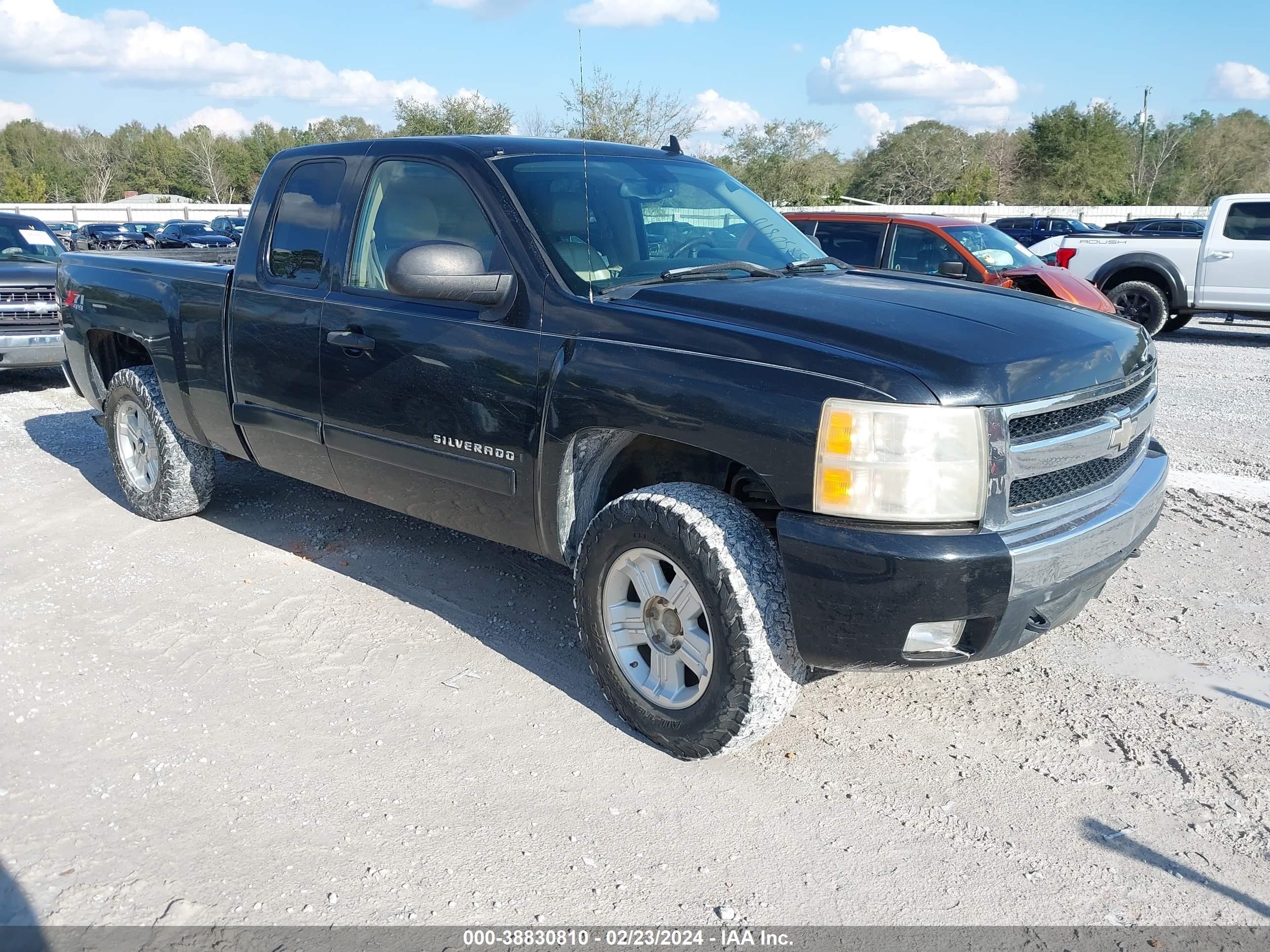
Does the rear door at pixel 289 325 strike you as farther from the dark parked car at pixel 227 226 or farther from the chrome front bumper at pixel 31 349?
the dark parked car at pixel 227 226

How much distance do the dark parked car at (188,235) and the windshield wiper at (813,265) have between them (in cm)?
2661

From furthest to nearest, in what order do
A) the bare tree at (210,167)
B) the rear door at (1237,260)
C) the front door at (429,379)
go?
the bare tree at (210,167) < the rear door at (1237,260) < the front door at (429,379)

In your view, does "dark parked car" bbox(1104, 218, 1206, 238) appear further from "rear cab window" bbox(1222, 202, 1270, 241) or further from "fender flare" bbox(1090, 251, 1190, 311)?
"fender flare" bbox(1090, 251, 1190, 311)

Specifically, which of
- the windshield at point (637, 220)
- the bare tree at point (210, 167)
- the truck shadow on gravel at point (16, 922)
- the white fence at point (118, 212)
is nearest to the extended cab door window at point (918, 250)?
the windshield at point (637, 220)

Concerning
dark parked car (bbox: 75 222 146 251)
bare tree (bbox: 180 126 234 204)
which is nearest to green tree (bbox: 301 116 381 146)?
bare tree (bbox: 180 126 234 204)

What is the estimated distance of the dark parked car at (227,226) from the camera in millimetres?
31444

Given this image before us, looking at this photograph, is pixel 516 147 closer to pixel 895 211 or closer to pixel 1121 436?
pixel 1121 436

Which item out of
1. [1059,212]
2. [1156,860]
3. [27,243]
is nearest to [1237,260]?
[1156,860]

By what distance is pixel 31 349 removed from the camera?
9422mm

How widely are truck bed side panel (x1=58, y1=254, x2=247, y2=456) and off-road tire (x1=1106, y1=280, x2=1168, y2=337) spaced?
11.9m

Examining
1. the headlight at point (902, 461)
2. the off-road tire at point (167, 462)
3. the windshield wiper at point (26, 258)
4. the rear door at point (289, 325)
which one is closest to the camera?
the headlight at point (902, 461)

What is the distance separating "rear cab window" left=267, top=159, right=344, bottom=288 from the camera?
14.1 ft

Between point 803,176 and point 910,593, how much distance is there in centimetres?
4756

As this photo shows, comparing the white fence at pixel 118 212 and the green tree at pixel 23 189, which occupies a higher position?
the green tree at pixel 23 189
